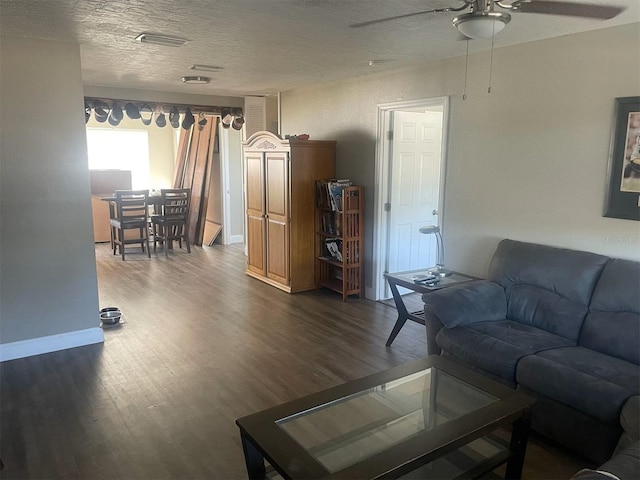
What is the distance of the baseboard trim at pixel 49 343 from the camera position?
367cm

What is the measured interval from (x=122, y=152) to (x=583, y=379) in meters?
9.28

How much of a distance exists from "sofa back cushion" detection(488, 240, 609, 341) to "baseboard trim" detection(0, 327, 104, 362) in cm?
322

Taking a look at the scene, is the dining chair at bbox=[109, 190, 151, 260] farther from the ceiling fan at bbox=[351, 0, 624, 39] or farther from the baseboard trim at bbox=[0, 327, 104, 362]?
the ceiling fan at bbox=[351, 0, 624, 39]

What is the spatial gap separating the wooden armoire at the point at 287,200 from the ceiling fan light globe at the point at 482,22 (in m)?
3.18

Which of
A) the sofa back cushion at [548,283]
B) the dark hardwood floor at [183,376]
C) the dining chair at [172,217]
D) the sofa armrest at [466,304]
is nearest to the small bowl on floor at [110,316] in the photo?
the dark hardwood floor at [183,376]

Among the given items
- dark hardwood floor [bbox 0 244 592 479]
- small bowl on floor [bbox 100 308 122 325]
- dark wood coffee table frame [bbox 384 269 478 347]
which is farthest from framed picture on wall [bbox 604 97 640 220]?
small bowl on floor [bbox 100 308 122 325]

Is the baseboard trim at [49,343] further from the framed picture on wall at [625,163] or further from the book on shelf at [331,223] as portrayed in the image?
the framed picture on wall at [625,163]

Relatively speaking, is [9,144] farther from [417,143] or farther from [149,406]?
[417,143]

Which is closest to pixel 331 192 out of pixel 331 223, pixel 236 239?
pixel 331 223

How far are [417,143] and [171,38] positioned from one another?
2758 mm

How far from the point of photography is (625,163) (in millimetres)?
3055

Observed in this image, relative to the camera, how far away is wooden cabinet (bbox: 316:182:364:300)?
507 cm

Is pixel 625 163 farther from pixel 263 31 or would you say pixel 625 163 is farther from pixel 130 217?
pixel 130 217

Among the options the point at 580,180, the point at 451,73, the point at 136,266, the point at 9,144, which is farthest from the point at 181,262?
the point at 580,180
